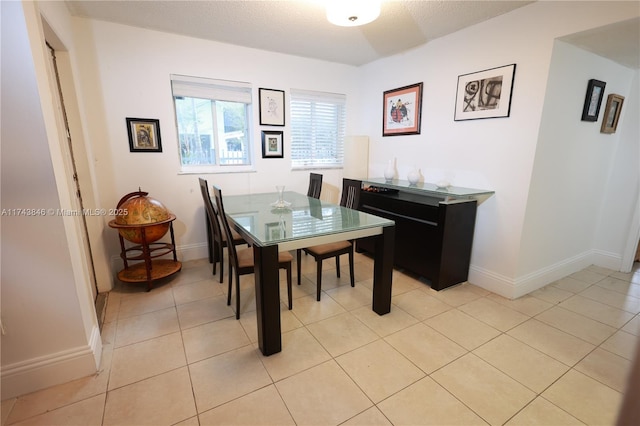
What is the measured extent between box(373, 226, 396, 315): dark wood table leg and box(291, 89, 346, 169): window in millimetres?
2016

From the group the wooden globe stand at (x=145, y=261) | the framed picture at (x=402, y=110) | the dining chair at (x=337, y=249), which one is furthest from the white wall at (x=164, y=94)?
the dining chair at (x=337, y=249)

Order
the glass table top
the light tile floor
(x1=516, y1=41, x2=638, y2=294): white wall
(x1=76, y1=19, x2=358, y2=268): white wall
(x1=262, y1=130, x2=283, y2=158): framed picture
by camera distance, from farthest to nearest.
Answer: (x1=262, y1=130, x2=283, y2=158): framed picture
(x1=76, y1=19, x2=358, y2=268): white wall
(x1=516, y1=41, x2=638, y2=294): white wall
the glass table top
the light tile floor

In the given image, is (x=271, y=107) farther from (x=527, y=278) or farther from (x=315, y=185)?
(x=527, y=278)

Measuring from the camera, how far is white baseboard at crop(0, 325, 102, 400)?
152 cm

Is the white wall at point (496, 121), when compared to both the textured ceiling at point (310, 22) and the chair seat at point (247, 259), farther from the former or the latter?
the chair seat at point (247, 259)

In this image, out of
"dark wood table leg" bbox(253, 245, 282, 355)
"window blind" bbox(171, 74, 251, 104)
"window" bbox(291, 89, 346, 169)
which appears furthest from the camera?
"window" bbox(291, 89, 346, 169)

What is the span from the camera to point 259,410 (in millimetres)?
1470

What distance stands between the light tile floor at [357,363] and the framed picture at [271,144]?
1740mm

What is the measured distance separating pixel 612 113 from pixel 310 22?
3.05m

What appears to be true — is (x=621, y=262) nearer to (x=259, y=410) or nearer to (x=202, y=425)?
(x=259, y=410)

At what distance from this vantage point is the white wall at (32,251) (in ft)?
4.47

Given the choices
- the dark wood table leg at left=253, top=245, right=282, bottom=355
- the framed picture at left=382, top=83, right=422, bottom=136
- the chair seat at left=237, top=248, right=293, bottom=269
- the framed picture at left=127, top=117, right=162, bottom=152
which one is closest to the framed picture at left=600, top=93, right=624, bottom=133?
the framed picture at left=382, top=83, right=422, bottom=136

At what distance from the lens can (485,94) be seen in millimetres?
2607

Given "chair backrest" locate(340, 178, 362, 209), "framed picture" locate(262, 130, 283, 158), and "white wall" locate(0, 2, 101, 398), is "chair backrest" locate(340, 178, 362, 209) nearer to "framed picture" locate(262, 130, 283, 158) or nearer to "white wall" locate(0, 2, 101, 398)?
"framed picture" locate(262, 130, 283, 158)
